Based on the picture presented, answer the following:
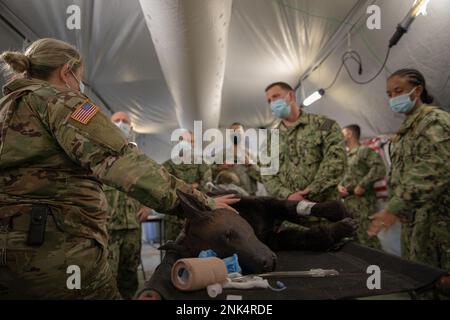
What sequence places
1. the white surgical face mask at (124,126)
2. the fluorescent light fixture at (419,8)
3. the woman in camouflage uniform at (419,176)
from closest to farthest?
the woman in camouflage uniform at (419,176) < the fluorescent light fixture at (419,8) < the white surgical face mask at (124,126)

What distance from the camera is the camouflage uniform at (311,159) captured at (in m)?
1.82

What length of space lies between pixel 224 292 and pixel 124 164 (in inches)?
16.9

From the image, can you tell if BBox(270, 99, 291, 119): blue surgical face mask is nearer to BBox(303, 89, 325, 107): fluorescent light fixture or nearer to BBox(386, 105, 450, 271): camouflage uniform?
BBox(386, 105, 450, 271): camouflage uniform

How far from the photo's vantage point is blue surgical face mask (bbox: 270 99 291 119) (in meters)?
2.09

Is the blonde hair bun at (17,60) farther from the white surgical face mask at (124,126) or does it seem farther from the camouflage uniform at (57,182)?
the white surgical face mask at (124,126)

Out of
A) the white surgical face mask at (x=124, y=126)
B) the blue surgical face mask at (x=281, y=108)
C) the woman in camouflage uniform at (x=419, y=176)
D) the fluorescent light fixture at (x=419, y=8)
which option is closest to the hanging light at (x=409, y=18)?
the fluorescent light fixture at (x=419, y=8)

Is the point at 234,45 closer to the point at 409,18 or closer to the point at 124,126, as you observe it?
the point at 124,126

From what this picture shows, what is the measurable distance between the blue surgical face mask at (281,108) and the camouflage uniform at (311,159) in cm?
9

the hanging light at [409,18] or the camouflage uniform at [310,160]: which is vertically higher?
the hanging light at [409,18]

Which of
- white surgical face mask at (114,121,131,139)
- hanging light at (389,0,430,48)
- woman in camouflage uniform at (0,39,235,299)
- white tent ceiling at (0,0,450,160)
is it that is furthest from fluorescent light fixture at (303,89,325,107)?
woman in camouflage uniform at (0,39,235,299)

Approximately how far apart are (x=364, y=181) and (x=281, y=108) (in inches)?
64.4

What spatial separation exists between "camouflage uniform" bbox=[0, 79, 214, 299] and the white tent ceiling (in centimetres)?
90

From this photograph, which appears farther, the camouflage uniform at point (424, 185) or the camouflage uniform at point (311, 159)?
the camouflage uniform at point (311, 159)
